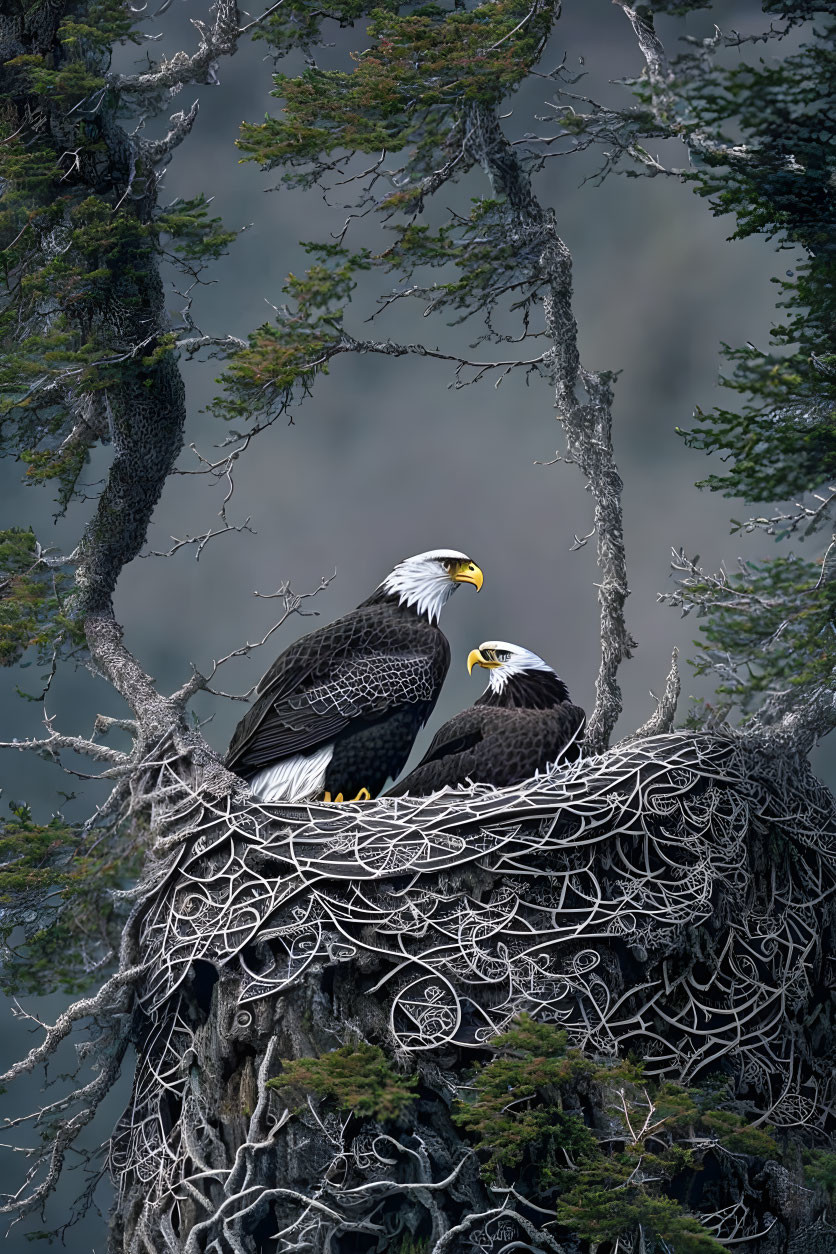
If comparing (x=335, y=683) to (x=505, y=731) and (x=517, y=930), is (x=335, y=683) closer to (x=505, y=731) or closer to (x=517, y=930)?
(x=505, y=731)

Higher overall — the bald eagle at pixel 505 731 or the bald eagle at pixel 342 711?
the bald eagle at pixel 342 711

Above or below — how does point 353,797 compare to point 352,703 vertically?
below

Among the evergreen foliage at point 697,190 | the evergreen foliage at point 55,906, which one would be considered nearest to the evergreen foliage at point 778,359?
the evergreen foliage at point 697,190

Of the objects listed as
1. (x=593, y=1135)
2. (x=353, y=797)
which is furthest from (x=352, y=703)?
(x=593, y=1135)

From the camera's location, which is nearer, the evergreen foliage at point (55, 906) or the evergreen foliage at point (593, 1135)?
the evergreen foliage at point (593, 1135)

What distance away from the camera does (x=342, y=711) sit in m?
5.36

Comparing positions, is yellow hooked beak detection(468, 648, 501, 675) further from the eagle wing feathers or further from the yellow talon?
the yellow talon

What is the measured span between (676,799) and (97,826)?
2.21m

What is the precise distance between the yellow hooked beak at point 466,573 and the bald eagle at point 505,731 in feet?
0.82

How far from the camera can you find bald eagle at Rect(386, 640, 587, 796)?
5316 millimetres

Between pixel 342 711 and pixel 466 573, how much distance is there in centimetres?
78

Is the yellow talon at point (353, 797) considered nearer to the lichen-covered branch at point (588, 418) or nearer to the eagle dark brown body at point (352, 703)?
the eagle dark brown body at point (352, 703)

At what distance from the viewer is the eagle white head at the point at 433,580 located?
5.73m

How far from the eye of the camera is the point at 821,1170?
15.2 ft
